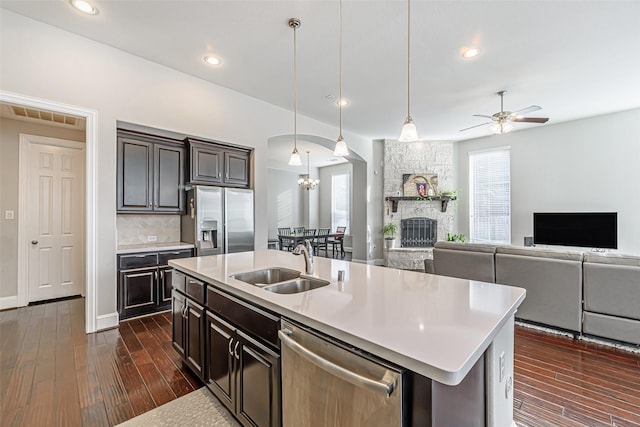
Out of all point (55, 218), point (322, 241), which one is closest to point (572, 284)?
point (55, 218)

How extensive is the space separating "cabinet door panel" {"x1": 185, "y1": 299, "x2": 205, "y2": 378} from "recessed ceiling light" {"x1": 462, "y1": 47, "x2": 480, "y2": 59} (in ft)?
12.5

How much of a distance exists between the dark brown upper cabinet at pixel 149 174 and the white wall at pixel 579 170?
22.4 feet

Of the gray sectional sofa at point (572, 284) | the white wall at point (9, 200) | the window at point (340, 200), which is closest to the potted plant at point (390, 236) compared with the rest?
the window at point (340, 200)

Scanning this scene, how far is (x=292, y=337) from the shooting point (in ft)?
4.20

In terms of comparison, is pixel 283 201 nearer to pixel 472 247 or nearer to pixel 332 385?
pixel 472 247

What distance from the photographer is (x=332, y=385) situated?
43.7 inches

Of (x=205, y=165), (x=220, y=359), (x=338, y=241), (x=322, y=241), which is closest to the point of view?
(x=220, y=359)

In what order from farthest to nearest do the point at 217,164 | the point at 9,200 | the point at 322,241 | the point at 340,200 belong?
the point at 340,200 → the point at 322,241 → the point at 217,164 → the point at 9,200

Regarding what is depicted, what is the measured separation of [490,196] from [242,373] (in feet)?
23.6

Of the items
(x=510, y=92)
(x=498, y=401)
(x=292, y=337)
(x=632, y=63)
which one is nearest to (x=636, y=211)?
(x=632, y=63)

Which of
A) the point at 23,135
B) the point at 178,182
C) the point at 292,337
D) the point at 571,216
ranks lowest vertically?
the point at 292,337

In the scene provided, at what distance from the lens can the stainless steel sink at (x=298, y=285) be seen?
6.03 ft

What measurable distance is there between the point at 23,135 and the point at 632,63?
8.06 m

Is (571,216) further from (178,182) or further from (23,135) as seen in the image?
(23,135)
